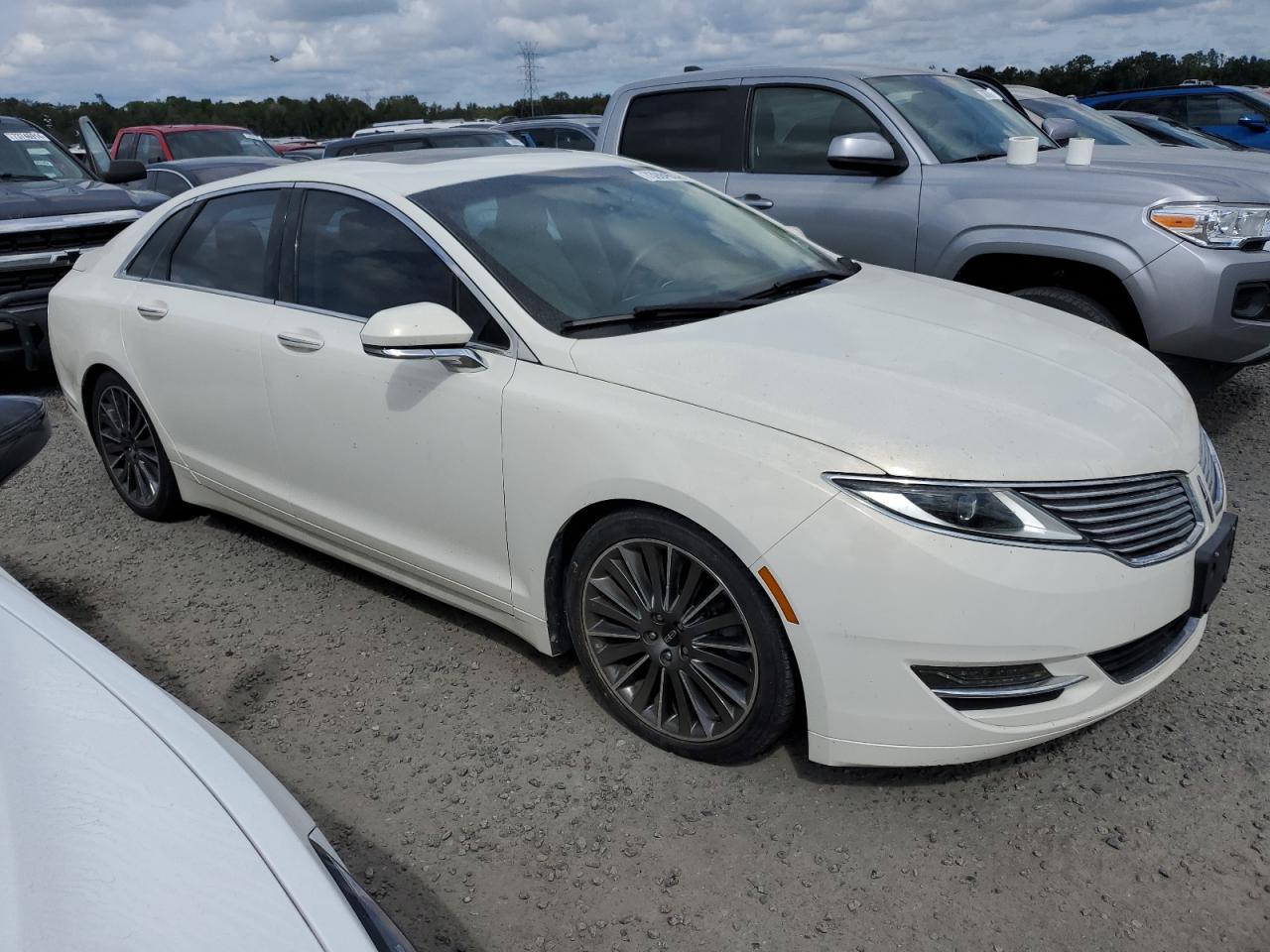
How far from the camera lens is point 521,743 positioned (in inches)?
121

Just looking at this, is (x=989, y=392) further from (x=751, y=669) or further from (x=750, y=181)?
→ (x=750, y=181)

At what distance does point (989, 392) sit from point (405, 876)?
6.31ft

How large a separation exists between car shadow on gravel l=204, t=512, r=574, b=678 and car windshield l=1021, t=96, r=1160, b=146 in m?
6.61

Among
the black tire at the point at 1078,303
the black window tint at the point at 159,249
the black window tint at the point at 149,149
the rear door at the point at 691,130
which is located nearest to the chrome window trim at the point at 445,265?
the black window tint at the point at 159,249

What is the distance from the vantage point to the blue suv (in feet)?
46.3

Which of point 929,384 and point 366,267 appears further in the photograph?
point 366,267

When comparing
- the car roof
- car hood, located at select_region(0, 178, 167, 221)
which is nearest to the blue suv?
car hood, located at select_region(0, 178, 167, 221)

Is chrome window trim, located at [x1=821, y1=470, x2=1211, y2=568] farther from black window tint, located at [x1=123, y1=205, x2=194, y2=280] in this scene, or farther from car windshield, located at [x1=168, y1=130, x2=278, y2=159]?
car windshield, located at [x1=168, y1=130, x2=278, y2=159]

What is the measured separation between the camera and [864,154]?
5.39 m

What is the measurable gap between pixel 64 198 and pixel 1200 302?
712cm

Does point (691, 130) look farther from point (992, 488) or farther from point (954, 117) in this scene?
point (992, 488)

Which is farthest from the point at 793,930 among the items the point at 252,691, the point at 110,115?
the point at 110,115

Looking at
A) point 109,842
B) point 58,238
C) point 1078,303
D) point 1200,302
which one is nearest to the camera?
point 109,842

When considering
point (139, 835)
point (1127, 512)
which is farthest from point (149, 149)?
point (139, 835)
